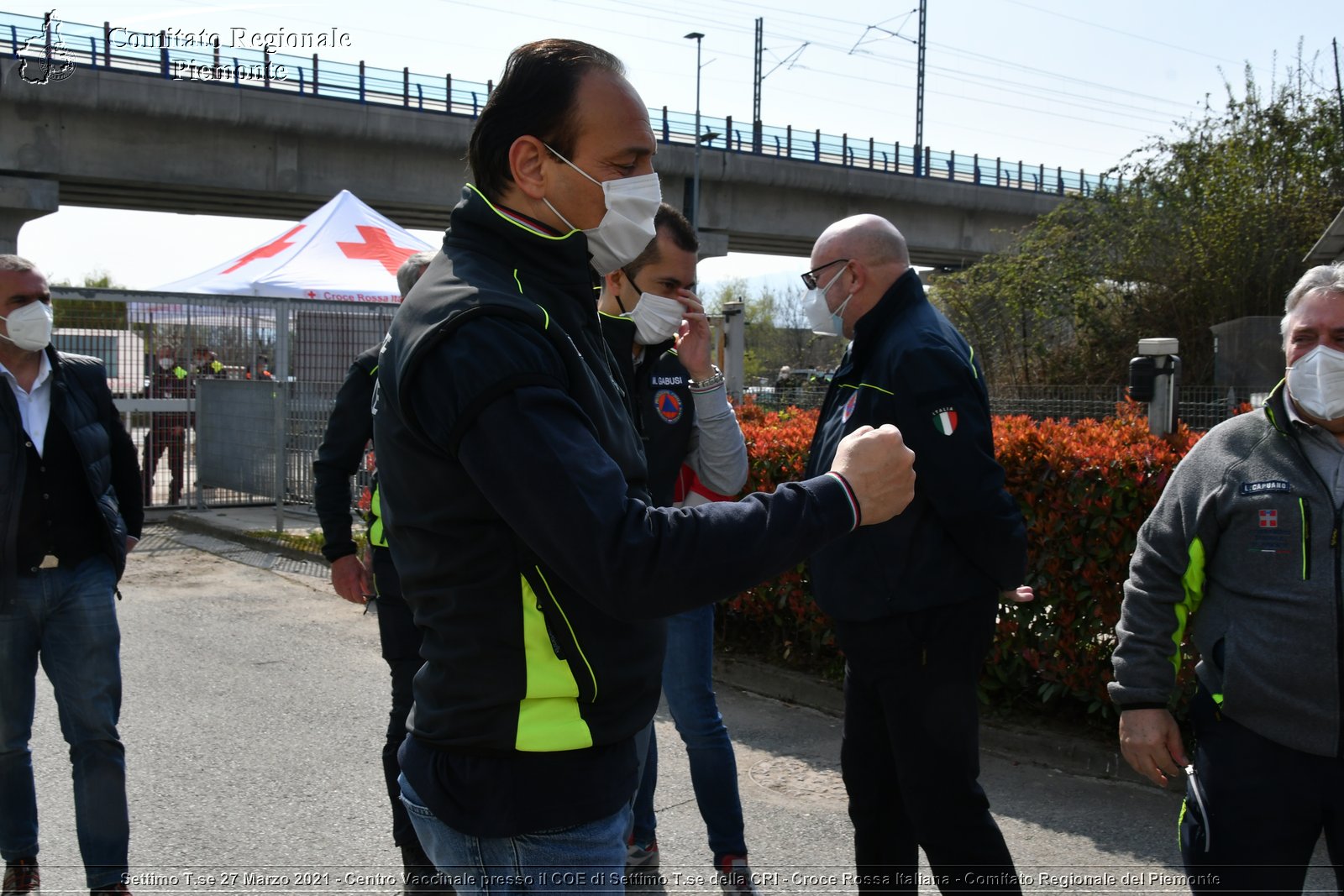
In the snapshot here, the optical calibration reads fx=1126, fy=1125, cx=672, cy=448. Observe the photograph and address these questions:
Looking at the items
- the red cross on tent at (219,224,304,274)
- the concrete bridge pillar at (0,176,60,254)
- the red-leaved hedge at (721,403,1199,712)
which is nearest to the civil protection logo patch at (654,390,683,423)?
Result: the red-leaved hedge at (721,403,1199,712)

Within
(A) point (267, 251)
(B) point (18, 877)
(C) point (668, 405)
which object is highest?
(A) point (267, 251)

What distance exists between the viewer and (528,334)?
63.7 inches

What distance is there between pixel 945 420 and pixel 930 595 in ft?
1.56

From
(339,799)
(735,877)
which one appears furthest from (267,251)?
(735,877)

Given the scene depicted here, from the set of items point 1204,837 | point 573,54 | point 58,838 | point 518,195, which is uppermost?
point 573,54

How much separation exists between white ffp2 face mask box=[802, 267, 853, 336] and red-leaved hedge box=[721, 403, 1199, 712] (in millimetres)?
1396

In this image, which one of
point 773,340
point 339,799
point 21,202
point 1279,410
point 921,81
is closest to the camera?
point 1279,410

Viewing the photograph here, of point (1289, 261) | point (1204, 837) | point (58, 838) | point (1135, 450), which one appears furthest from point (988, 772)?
point (1289, 261)

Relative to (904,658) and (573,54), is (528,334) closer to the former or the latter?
(573,54)

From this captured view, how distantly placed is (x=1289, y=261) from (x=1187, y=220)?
1.87 meters

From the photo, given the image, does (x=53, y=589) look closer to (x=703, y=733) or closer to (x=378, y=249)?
(x=703, y=733)

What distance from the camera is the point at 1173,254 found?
63.4ft

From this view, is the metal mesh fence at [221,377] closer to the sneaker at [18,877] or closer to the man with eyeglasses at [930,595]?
the sneaker at [18,877]

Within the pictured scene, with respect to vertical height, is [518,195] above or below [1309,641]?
above
